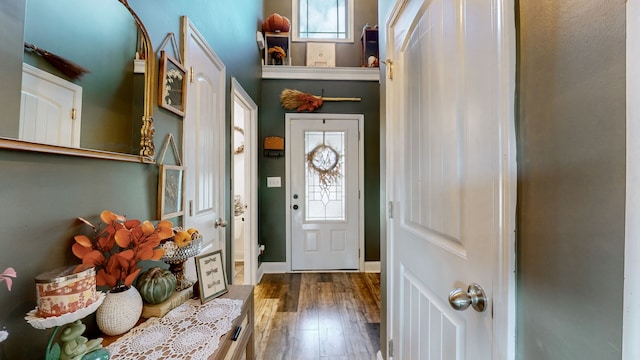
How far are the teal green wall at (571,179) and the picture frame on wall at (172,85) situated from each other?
4.16ft

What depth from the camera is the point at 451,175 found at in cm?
82

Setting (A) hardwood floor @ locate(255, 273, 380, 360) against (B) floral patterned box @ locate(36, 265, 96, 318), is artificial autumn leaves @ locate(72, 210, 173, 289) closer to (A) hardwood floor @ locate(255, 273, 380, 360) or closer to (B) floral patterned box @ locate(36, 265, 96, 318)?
(B) floral patterned box @ locate(36, 265, 96, 318)

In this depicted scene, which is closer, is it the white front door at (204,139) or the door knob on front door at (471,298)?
the door knob on front door at (471,298)

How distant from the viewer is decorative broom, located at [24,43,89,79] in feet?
2.07

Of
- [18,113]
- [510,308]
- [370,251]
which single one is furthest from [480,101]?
[370,251]

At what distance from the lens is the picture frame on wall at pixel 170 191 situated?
118cm

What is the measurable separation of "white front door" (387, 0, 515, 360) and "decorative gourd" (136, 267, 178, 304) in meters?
0.95

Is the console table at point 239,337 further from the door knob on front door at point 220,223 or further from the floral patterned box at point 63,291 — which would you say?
the door knob on front door at point 220,223

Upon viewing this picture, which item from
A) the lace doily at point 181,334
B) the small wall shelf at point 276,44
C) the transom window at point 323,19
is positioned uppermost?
the transom window at point 323,19

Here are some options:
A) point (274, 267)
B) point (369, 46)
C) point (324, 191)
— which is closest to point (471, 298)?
point (324, 191)

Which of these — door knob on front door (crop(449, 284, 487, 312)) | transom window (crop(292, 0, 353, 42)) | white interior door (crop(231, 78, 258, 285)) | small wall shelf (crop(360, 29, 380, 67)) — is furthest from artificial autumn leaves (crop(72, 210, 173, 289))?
transom window (crop(292, 0, 353, 42))

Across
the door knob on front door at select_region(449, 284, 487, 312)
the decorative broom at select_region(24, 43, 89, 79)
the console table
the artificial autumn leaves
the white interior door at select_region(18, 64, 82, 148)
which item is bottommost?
the console table

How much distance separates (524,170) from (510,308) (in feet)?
1.00

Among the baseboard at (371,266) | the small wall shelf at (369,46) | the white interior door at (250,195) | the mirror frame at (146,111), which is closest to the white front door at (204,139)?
the mirror frame at (146,111)
